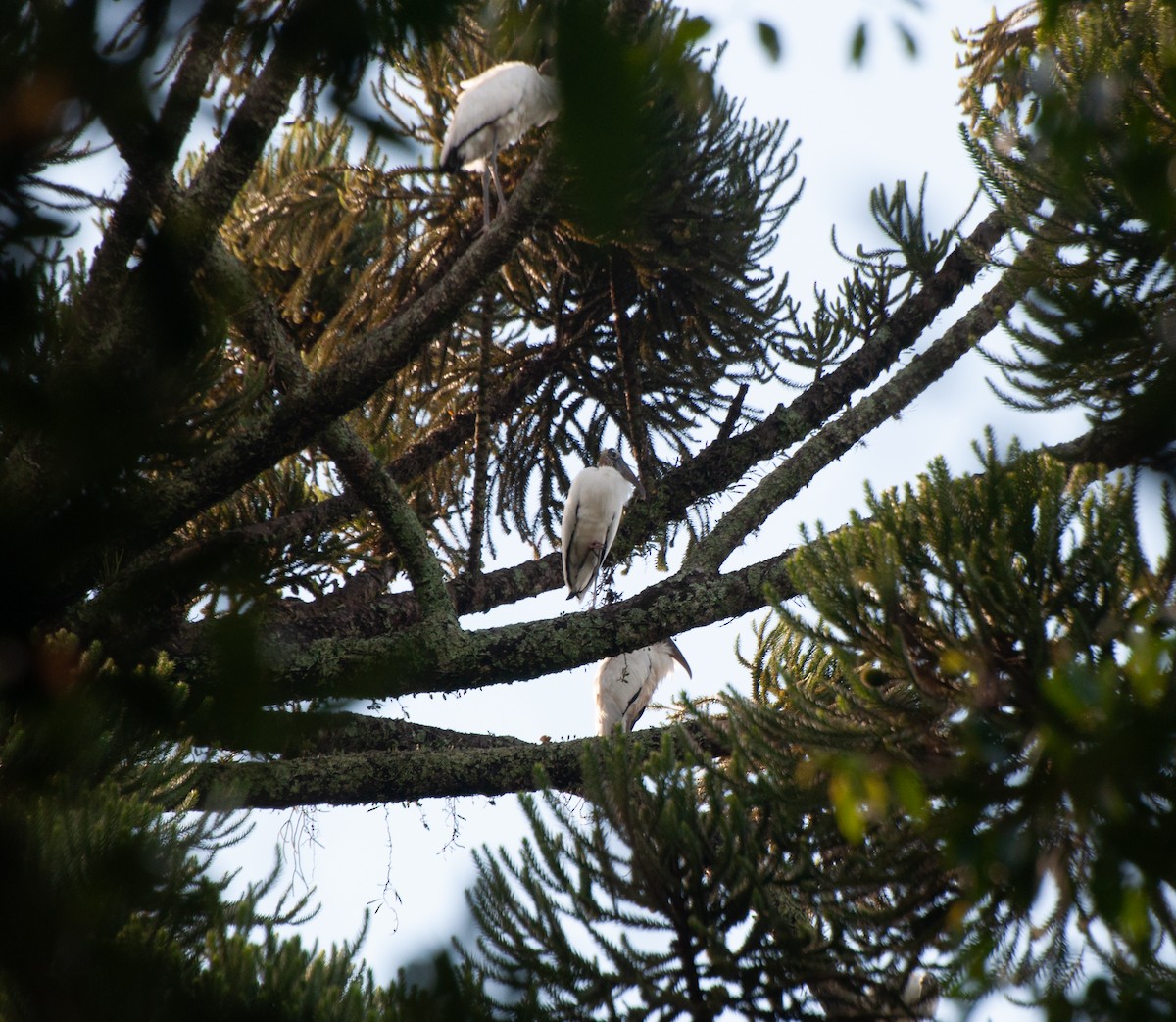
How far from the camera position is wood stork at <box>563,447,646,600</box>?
570 cm

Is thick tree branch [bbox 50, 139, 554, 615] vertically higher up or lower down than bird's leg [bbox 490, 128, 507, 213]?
lower down

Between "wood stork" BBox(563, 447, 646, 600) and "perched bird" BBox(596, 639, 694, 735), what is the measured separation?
1085 mm

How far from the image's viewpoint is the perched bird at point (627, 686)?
6859mm

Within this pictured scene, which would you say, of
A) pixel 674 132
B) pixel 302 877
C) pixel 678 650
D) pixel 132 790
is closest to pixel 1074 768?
pixel 132 790

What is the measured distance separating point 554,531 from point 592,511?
1.23 ft

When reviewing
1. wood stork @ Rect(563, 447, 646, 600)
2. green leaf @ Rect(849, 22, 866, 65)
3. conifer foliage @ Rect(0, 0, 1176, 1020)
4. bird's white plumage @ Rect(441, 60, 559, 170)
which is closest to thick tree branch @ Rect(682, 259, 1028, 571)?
conifer foliage @ Rect(0, 0, 1176, 1020)

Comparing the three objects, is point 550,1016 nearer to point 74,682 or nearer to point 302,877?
point 74,682

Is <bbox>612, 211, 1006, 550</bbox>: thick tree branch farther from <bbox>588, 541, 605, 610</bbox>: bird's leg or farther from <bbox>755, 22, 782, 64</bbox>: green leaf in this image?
<bbox>755, 22, 782, 64</bbox>: green leaf

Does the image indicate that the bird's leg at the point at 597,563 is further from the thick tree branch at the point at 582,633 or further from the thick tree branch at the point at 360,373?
the thick tree branch at the point at 360,373

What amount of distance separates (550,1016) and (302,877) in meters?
1.92

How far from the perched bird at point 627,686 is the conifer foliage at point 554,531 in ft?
4.24

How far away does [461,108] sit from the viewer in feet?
15.5

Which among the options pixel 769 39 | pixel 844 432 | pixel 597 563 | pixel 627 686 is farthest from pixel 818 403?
pixel 769 39

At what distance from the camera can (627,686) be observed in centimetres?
690
